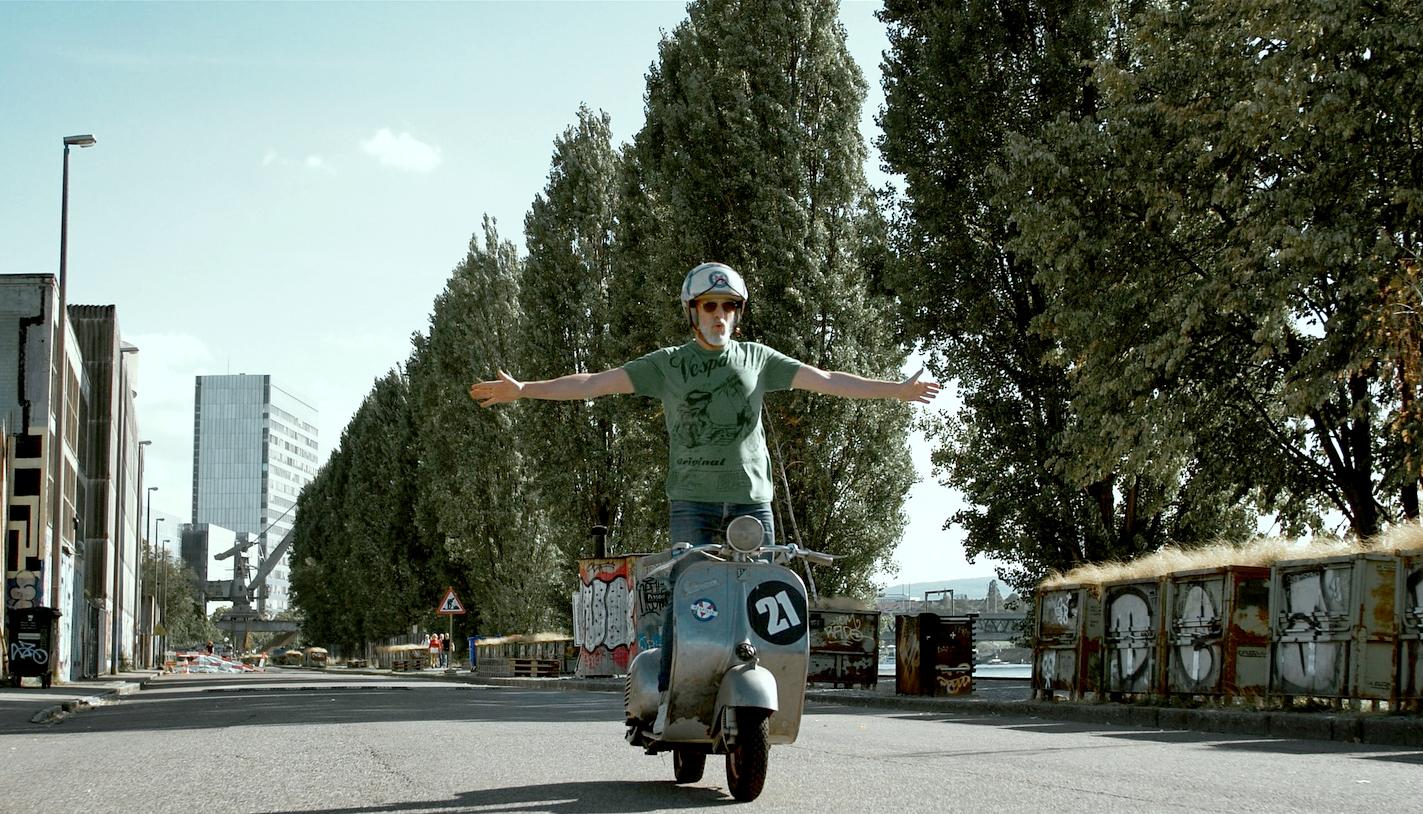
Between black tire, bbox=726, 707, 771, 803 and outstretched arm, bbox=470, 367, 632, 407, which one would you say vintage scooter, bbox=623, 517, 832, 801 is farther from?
outstretched arm, bbox=470, 367, 632, 407

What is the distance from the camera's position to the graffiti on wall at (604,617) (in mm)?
37156

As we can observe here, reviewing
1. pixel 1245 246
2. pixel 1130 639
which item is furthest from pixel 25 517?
pixel 1245 246

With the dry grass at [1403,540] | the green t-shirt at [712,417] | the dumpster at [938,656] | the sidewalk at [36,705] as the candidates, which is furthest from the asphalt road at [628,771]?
the dumpster at [938,656]

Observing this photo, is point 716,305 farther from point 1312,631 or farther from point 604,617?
point 604,617

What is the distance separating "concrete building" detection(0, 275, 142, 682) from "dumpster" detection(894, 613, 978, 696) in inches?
722

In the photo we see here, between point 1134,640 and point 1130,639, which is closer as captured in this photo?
point 1134,640

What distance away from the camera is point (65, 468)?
5072cm

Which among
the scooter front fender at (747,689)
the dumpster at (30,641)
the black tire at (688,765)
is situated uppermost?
the scooter front fender at (747,689)

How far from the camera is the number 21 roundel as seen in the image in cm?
674

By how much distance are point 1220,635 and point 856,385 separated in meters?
10.8

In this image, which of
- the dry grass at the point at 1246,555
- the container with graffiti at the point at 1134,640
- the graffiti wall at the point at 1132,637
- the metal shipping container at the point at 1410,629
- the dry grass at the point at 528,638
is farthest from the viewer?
the dry grass at the point at 528,638

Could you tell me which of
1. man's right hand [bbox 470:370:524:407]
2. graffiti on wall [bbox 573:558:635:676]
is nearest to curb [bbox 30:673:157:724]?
graffiti on wall [bbox 573:558:635:676]

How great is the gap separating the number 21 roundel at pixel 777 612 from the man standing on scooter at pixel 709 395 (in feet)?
0.74

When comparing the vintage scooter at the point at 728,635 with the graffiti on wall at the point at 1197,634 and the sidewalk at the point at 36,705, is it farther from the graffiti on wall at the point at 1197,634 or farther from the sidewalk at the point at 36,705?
the sidewalk at the point at 36,705
